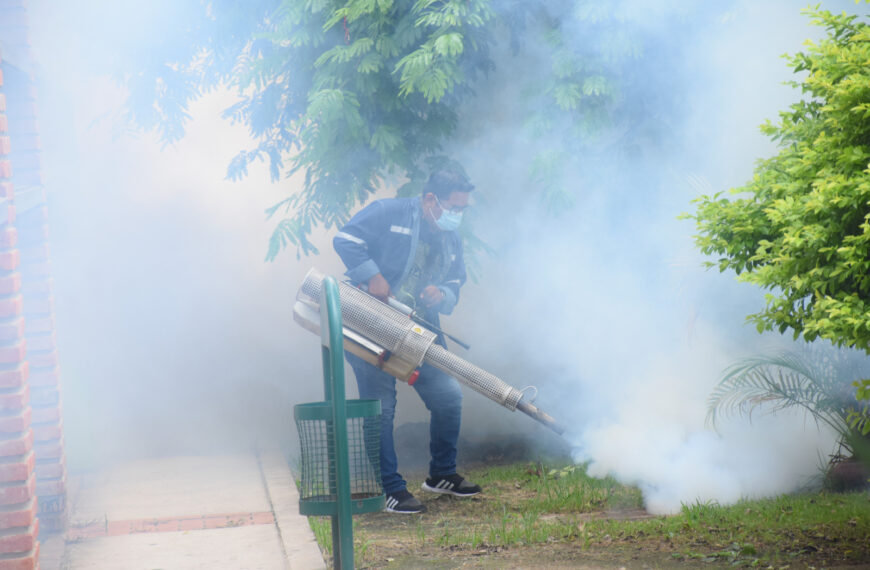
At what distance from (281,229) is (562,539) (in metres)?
2.89

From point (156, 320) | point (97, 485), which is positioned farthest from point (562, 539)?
point (156, 320)

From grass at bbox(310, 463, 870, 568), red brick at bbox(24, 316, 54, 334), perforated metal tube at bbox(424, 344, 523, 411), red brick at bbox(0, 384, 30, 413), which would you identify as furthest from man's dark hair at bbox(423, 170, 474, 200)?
red brick at bbox(0, 384, 30, 413)

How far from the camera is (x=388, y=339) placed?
509 cm

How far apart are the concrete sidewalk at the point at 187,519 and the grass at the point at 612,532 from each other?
0.96 ft

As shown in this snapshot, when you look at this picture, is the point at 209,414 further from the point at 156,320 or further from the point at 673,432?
the point at 673,432

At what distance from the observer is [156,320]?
7.16 metres

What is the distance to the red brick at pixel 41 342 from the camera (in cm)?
472

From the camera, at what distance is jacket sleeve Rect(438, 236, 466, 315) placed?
5551 mm

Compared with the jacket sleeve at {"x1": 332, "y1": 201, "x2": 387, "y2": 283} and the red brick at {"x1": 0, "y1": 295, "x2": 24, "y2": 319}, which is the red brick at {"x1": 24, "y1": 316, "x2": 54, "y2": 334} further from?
the jacket sleeve at {"x1": 332, "y1": 201, "x2": 387, "y2": 283}

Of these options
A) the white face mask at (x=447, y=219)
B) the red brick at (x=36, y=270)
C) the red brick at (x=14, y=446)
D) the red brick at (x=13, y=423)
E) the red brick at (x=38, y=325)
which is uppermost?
the white face mask at (x=447, y=219)

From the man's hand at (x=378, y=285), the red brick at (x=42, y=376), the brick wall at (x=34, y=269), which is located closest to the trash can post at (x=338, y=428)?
the brick wall at (x=34, y=269)

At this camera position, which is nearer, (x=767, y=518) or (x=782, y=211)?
(x=782, y=211)

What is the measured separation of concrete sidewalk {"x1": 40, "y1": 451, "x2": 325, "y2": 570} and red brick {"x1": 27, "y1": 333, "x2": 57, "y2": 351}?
3.34 ft

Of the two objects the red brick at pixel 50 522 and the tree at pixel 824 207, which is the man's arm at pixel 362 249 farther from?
the tree at pixel 824 207
